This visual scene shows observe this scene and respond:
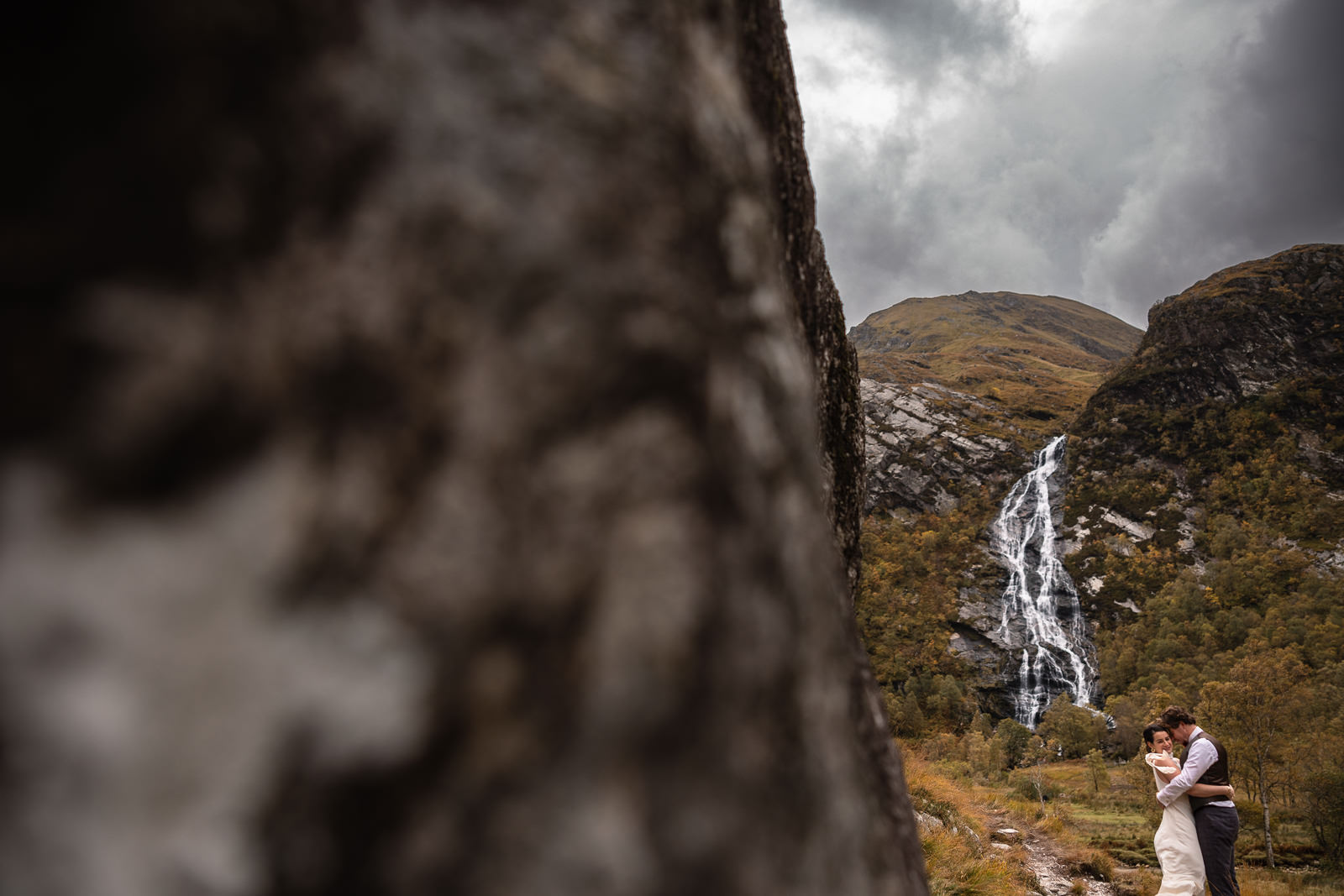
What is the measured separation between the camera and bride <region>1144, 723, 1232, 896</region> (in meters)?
5.79

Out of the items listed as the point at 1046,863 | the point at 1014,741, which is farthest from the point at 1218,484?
the point at 1046,863

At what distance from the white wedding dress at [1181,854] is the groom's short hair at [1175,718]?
0.85 meters

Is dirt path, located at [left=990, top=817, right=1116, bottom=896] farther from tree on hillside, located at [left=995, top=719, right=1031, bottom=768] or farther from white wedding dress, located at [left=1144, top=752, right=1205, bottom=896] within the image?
tree on hillside, located at [left=995, top=719, right=1031, bottom=768]

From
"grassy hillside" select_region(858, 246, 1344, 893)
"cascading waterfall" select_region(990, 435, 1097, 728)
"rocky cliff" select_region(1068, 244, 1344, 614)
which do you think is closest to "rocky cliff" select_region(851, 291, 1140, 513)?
"grassy hillside" select_region(858, 246, 1344, 893)

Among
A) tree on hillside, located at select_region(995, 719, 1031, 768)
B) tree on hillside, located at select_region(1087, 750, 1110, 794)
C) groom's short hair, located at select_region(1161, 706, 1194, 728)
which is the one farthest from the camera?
tree on hillside, located at select_region(995, 719, 1031, 768)

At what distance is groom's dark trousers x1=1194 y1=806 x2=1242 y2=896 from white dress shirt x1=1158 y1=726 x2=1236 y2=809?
10cm

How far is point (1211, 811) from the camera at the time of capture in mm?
5832

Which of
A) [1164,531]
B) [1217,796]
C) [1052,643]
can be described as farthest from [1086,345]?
[1217,796]

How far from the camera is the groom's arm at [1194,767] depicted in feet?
18.8

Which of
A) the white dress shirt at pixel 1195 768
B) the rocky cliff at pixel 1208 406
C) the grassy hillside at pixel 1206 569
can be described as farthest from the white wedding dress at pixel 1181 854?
the rocky cliff at pixel 1208 406

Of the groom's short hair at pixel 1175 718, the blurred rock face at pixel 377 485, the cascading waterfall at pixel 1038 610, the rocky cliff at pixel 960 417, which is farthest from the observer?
the rocky cliff at pixel 960 417

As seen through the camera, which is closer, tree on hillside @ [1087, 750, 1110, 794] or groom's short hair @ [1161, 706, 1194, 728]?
groom's short hair @ [1161, 706, 1194, 728]

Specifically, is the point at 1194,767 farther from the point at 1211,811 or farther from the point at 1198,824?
the point at 1198,824

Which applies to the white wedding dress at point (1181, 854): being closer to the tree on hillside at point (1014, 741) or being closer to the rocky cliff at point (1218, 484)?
the tree on hillside at point (1014, 741)
